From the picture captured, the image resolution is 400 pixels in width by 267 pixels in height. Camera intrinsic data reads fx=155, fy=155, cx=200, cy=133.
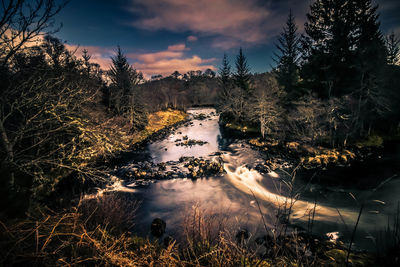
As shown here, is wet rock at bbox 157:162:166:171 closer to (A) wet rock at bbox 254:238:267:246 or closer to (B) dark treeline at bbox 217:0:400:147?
(A) wet rock at bbox 254:238:267:246

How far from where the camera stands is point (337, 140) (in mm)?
19453

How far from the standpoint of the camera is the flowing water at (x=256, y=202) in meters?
8.10

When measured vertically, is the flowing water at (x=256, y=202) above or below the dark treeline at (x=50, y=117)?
below

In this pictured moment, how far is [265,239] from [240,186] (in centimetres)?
588

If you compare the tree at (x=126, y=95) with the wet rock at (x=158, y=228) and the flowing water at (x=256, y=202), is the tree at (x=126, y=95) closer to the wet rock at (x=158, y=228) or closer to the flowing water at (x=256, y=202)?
the flowing water at (x=256, y=202)

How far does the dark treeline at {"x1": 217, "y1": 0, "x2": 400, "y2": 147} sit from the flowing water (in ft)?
23.2

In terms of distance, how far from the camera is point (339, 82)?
21875mm

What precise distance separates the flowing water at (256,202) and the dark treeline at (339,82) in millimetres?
7070

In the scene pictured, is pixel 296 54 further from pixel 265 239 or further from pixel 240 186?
pixel 265 239

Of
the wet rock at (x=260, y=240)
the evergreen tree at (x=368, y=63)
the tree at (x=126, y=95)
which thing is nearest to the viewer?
the wet rock at (x=260, y=240)

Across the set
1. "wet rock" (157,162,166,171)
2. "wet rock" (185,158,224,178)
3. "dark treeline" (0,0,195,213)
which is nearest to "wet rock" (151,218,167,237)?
"dark treeline" (0,0,195,213)

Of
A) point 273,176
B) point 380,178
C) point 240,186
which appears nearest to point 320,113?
point 380,178

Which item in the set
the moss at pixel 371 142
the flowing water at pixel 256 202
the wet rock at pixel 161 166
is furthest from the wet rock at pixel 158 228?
the moss at pixel 371 142

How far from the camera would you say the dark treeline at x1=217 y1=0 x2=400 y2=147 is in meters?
18.1
